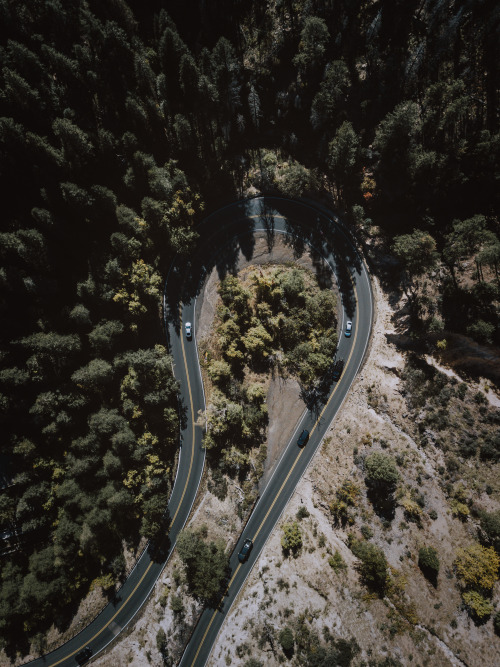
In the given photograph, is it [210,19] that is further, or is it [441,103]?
[210,19]

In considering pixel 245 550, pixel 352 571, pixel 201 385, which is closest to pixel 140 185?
pixel 201 385

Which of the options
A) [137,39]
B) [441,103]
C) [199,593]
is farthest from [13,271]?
[441,103]

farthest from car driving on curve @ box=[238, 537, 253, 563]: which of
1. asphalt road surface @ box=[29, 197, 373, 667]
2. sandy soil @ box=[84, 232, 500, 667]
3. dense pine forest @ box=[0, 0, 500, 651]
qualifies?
dense pine forest @ box=[0, 0, 500, 651]

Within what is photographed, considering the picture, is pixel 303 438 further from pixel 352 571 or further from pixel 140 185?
pixel 140 185

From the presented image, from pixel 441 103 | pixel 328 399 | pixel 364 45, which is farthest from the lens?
pixel 328 399

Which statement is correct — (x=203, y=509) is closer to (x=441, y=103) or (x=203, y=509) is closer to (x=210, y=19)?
(x=441, y=103)

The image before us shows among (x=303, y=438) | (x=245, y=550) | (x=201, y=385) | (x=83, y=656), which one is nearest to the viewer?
(x=83, y=656)
